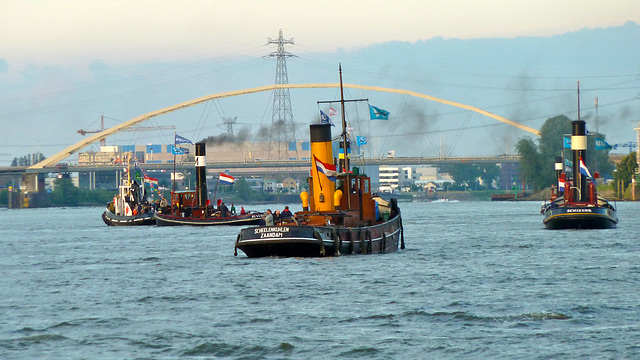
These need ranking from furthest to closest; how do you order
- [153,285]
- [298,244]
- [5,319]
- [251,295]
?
[298,244] < [153,285] < [251,295] < [5,319]

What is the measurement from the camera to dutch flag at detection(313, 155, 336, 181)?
134ft

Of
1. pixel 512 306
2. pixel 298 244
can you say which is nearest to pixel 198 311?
pixel 512 306

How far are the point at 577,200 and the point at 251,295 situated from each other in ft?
138

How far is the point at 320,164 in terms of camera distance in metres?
41.1

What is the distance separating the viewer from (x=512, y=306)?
88.6 feet

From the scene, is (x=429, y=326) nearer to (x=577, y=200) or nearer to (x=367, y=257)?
(x=367, y=257)

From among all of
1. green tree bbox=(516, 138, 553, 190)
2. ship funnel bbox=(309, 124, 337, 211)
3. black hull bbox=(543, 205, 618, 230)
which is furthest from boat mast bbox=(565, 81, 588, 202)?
green tree bbox=(516, 138, 553, 190)

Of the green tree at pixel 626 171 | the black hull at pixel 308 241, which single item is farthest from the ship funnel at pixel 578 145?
the green tree at pixel 626 171

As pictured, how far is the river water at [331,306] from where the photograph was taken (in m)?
21.5


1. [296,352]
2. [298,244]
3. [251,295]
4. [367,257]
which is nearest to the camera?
[296,352]

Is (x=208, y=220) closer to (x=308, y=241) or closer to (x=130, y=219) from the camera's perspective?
(x=130, y=219)

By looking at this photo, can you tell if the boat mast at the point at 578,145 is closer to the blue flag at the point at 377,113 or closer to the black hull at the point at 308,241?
the blue flag at the point at 377,113

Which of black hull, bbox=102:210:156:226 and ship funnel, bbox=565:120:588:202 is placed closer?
ship funnel, bbox=565:120:588:202

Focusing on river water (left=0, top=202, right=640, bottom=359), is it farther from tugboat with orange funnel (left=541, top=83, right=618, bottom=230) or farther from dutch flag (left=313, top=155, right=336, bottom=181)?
tugboat with orange funnel (left=541, top=83, right=618, bottom=230)
